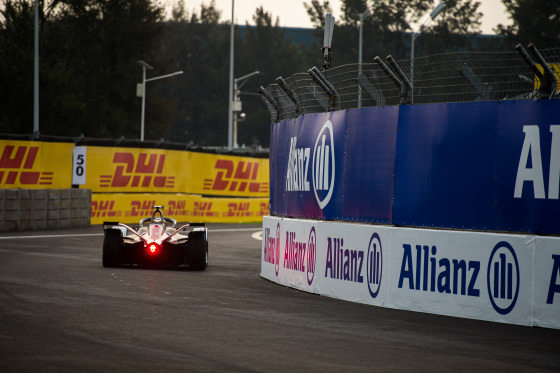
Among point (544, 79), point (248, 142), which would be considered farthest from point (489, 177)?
point (248, 142)

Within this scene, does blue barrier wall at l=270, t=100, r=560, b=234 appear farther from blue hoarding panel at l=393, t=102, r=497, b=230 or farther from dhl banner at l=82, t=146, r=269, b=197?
dhl banner at l=82, t=146, r=269, b=197

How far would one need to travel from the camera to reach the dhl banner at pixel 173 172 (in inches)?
1232

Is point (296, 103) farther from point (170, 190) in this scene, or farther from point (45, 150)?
point (170, 190)

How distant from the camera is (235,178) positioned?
3688 centimetres

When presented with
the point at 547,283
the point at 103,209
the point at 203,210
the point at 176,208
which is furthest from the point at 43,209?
the point at 547,283

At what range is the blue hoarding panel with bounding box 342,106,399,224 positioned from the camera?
1237cm

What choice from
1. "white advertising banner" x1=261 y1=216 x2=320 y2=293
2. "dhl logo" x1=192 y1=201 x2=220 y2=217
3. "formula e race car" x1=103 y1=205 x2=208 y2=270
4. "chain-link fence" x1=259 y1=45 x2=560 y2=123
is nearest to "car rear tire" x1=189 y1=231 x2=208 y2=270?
"formula e race car" x1=103 y1=205 x2=208 y2=270

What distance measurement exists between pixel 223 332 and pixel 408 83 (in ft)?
14.8

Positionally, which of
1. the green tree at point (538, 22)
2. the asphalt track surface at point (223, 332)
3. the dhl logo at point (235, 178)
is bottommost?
the asphalt track surface at point (223, 332)

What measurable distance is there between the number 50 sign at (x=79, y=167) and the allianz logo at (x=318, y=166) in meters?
16.2

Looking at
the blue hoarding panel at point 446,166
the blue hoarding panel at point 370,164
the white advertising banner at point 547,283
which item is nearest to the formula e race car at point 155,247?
the blue hoarding panel at point 370,164

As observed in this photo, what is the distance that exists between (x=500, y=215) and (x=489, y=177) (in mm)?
464

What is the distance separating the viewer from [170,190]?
1336 inches

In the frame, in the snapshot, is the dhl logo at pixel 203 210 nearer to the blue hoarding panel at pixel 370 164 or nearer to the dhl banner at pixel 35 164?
the dhl banner at pixel 35 164
